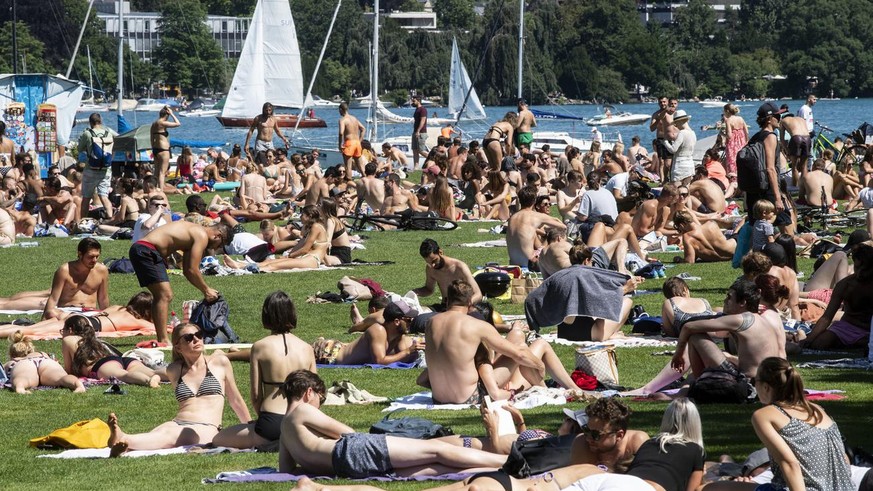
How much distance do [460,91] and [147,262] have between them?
5831cm

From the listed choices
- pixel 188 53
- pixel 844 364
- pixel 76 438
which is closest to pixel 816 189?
pixel 844 364

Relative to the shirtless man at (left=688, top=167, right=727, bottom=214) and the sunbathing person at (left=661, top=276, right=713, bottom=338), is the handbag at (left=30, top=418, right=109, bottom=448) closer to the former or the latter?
the sunbathing person at (left=661, top=276, right=713, bottom=338)

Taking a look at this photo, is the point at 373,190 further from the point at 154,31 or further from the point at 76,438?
the point at 154,31

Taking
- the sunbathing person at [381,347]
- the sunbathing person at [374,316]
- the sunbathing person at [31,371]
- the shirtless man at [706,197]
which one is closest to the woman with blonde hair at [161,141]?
the shirtless man at [706,197]

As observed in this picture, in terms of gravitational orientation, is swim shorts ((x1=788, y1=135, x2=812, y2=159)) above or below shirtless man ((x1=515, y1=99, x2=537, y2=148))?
above

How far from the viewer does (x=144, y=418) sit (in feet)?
33.0

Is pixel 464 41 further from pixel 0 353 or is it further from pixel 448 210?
pixel 0 353

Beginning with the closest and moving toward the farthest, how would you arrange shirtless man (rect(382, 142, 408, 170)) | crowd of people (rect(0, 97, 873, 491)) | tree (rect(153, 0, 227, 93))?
crowd of people (rect(0, 97, 873, 491)), shirtless man (rect(382, 142, 408, 170)), tree (rect(153, 0, 227, 93))

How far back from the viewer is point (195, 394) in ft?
30.7

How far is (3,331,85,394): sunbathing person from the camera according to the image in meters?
11.2

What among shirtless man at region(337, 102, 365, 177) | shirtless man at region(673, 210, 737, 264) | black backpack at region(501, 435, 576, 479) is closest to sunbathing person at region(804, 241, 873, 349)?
black backpack at region(501, 435, 576, 479)

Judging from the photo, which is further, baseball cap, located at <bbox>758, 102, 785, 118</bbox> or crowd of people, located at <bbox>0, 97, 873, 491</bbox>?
baseball cap, located at <bbox>758, 102, 785, 118</bbox>

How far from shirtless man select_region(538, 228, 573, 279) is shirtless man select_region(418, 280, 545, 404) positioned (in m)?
4.69

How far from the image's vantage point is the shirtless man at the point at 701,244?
18.0 meters
